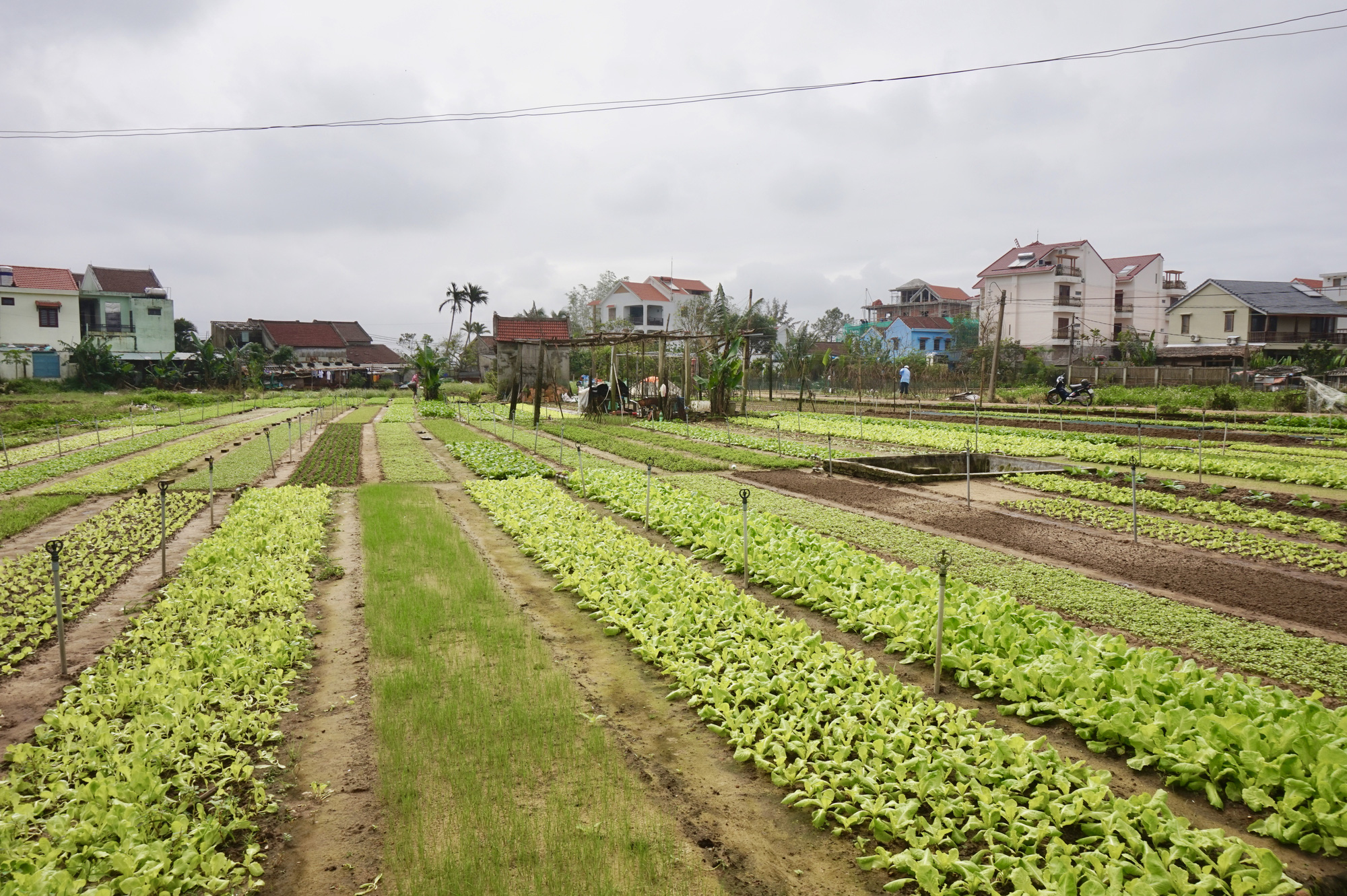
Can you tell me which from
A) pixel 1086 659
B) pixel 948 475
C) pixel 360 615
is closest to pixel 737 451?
pixel 948 475

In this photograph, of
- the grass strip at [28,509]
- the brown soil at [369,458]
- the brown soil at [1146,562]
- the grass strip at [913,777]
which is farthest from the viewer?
the brown soil at [369,458]

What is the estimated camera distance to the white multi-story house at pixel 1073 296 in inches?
2228

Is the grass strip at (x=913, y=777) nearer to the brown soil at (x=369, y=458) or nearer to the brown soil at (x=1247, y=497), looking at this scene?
the brown soil at (x=1247, y=497)

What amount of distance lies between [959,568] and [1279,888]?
5.57 m

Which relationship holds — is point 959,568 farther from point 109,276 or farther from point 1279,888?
point 109,276

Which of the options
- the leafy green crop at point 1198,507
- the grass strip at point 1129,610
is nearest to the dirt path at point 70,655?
the grass strip at point 1129,610

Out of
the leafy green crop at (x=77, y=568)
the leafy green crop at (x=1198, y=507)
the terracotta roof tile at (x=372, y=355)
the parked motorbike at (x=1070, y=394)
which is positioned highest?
the terracotta roof tile at (x=372, y=355)

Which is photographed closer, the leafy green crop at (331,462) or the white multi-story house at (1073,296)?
the leafy green crop at (331,462)

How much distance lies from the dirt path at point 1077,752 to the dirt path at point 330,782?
12.4 feet

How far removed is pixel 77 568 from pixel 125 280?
193 ft

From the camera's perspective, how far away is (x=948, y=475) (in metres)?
15.9

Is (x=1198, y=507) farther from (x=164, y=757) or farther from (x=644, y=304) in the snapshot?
(x=644, y=304)

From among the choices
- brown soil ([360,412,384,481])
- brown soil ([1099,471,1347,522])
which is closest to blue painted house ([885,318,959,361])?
brown soil ([360,412,384,481])

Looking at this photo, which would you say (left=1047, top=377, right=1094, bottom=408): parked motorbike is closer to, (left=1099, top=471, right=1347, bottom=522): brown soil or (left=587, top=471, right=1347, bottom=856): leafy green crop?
(left=1099, top=471, right=1347, bottom=522): brown soil
